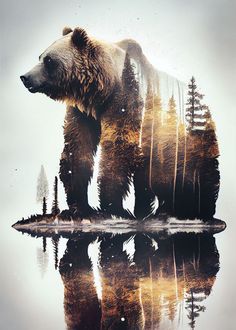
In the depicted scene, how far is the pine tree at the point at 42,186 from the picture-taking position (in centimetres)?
250

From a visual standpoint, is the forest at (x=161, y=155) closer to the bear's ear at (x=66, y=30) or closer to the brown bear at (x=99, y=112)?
the brown bear at (x=99, y=112)

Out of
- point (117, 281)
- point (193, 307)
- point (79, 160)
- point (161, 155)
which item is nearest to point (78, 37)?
point (79, 160)

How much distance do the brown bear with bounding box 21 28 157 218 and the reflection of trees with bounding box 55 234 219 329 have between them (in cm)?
22

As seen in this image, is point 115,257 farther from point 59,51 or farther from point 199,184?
point 59,51

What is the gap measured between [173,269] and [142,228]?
0.84 feet

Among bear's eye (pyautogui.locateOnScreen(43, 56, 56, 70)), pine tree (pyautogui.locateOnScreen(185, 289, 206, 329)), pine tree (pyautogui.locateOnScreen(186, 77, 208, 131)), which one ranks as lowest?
pine tree (pyautogui.locateOnScreen(185, 289, 206, 329))

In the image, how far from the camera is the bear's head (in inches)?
98.0

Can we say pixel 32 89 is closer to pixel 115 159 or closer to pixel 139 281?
pixel 115 159

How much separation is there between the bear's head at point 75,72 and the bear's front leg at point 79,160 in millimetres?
82

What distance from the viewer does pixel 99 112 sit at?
8.28 feet

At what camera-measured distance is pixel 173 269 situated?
244cm

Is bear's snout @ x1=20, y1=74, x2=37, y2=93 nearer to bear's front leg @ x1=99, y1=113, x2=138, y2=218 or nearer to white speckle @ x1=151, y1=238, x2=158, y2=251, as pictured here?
bear's front leg @ x1=99, y1=113, x2=138, y2=218

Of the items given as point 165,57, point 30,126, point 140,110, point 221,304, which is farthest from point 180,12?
point 221,304

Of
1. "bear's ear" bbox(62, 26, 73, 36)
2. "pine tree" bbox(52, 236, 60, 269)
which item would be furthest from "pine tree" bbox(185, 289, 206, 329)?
"bear's ear" bbox(62, 26, 73, 36)
